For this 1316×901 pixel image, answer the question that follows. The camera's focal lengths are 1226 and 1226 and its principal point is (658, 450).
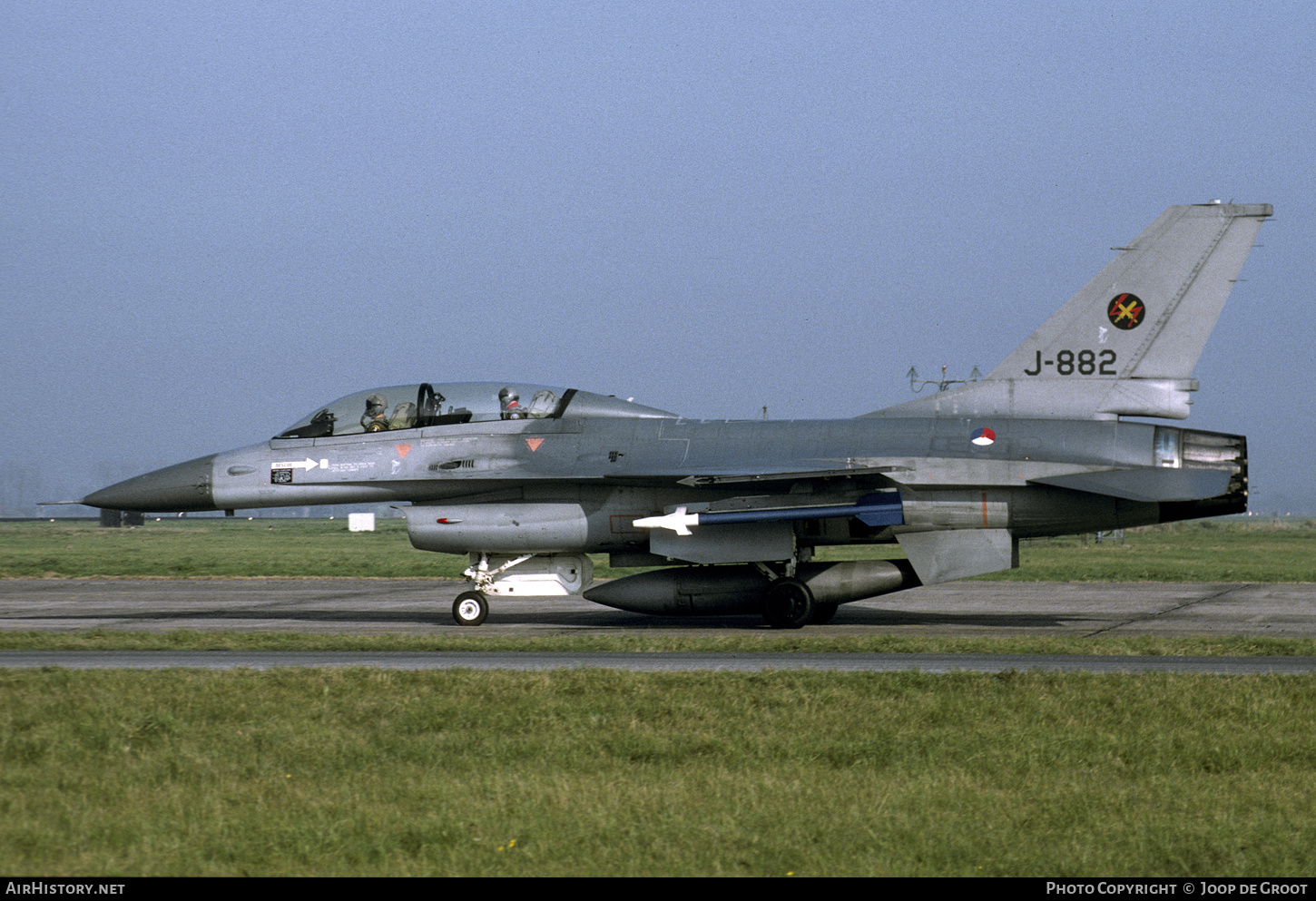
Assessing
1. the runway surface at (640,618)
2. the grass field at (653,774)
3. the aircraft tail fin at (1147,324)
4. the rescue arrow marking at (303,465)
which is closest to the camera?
the grass field at (653,774)

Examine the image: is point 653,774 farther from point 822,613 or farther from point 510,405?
point 510,405

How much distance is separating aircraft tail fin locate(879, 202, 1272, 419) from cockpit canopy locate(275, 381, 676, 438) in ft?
19.0

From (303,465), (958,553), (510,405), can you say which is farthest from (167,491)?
(958,553)

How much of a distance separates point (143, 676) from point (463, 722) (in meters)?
3.88

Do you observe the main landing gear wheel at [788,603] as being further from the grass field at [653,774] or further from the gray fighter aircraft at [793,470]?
the grass field at [653,774]

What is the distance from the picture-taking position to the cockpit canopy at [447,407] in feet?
61.6

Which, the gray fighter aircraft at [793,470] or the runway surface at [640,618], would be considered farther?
the gray fighter aircraft at [793,470]

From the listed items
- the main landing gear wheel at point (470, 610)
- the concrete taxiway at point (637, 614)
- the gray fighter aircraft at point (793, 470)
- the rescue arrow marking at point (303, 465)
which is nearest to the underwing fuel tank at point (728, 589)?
the gray fighter aircraft at point (793, 470)

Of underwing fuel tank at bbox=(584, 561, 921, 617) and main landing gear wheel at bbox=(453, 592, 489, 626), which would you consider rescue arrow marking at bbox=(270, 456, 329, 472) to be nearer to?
main landing gear wheel at bbox=(453, 592, 489, 626)

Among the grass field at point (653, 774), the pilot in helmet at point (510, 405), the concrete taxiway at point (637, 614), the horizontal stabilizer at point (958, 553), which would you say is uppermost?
the pilot in helmet at point (510, 405)

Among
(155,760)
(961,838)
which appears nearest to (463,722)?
(155,760)

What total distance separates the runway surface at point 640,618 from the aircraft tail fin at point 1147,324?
128 inches

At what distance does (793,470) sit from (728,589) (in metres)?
2.14
